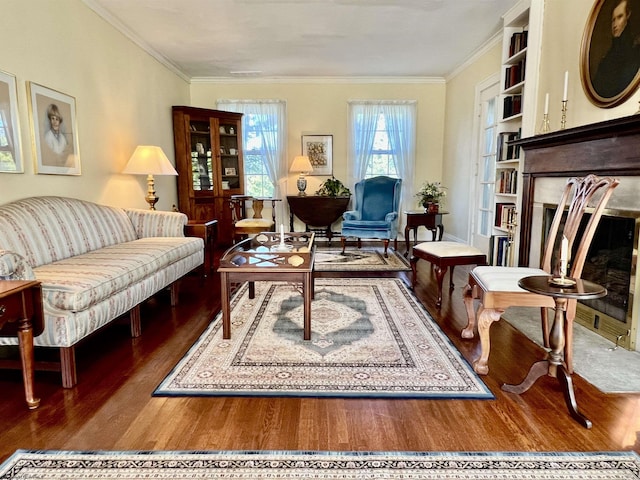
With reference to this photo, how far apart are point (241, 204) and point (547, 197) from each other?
151 inches

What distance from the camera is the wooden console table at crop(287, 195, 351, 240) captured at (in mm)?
5781

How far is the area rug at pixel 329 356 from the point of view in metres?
1.81

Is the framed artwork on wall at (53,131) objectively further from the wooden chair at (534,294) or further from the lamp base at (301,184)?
the lamp base at (301,184)

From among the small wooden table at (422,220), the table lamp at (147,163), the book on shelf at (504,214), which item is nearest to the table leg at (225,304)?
the table lamp at (147,163)

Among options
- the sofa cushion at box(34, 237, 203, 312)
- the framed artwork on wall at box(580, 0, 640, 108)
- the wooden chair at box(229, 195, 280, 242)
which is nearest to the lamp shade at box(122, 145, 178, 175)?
the sofa cushion at box(34, 237, 203, 312)

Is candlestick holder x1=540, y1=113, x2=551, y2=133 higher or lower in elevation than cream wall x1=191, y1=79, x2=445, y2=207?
lower

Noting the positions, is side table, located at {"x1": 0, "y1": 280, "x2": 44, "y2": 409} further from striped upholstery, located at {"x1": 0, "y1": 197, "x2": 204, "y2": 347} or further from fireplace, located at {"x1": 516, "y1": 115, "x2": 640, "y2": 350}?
fireplace, located at {"x1": 516, "y1": 115, "x2": 640, "y2": 350}

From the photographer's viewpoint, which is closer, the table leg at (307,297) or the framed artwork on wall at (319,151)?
the table leg at (307,297)

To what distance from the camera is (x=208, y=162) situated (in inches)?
212

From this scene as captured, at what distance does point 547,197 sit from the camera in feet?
9.81

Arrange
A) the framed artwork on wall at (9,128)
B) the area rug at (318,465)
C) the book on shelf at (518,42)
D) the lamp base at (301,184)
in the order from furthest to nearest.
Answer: the lamp base at (301,184), the book on shelf at (518,42), the framed artwork on wall at (9,128), the area rug at (318,465)

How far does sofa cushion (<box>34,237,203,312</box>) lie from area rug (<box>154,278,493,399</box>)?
0.53 m

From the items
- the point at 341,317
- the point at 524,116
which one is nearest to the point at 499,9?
the point at 524,116

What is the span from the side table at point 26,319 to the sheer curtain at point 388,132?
496 centimetres
